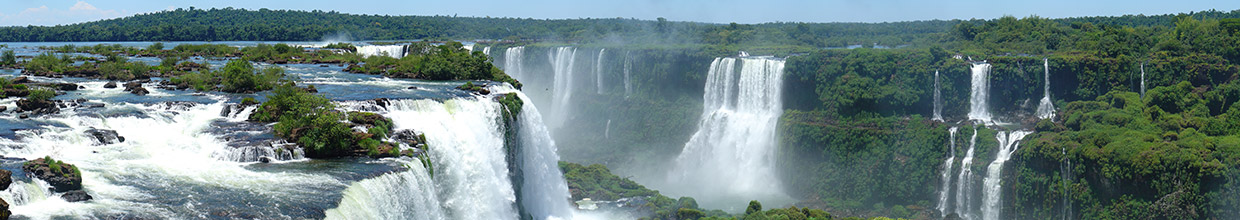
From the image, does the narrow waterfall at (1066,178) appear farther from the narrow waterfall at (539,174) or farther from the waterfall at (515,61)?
the waterfall at (515,61)

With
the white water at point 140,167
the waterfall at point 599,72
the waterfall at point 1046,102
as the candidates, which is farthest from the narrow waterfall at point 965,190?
the waterfall at point 599,72

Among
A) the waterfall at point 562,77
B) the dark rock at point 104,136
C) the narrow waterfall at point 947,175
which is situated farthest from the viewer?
the waterfall at point 562,77

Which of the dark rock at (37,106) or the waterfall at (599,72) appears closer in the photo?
the dark rock at (37,106)

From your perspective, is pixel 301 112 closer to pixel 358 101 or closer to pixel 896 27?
pixel 358 101

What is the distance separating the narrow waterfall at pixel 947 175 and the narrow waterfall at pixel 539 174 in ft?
57.2

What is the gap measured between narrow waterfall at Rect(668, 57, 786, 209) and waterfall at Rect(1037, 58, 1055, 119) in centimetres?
1333

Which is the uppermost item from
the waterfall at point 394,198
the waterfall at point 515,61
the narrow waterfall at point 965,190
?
the waterfall at point 515,61

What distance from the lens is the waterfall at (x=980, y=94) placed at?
46281 millimetres

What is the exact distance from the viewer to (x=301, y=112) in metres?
23.0

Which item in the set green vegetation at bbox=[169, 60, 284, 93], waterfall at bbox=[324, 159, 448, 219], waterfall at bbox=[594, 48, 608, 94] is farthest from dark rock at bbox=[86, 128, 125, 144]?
waterfall at bbox=[594, 48, 608, 94]

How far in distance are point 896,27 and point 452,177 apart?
93.9m

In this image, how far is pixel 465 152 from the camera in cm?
2478

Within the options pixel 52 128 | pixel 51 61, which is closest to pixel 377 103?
pixel 52 128

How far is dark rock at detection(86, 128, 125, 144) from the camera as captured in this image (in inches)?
842
